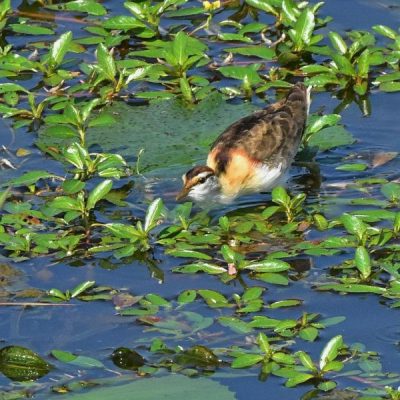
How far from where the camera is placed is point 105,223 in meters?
9.47

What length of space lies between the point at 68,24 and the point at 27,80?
1194mm

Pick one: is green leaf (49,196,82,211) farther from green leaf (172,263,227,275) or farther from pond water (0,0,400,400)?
green leaf (172,263,227,275)

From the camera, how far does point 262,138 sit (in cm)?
1023

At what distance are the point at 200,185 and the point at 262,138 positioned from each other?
0.80 m

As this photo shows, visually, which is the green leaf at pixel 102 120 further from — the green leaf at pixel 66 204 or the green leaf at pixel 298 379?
the green leaf at pixel 298 379

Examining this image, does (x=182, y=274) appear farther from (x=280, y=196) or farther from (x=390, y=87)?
(x=390, y=87)

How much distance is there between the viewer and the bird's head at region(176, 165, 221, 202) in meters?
9.64

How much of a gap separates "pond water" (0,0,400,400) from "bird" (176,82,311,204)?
0.55 feet

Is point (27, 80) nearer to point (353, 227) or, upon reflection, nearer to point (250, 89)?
point (250, 89)

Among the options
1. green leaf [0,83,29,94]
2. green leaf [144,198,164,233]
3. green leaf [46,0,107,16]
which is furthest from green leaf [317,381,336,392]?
green leaf [46,0,107,16]

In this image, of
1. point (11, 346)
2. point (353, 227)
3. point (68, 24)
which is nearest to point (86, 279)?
point (11, 346)

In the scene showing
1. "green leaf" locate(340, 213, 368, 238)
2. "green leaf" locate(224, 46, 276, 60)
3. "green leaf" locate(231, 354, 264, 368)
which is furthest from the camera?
"green leaf" locate(224, 46, 276, 60)

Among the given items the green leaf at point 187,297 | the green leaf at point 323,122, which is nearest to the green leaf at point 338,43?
the green leaf at point 323,122

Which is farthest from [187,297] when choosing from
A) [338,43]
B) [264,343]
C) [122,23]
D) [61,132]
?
[122,23]
